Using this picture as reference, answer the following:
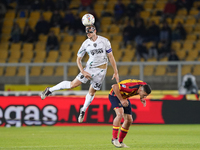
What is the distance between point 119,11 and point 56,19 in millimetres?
3283

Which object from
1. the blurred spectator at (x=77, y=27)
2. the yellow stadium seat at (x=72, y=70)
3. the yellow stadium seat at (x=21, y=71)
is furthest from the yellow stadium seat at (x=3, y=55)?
the yellow stadium seat at (x=72, y=70)

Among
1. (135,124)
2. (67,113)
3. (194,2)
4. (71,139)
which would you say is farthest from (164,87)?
(194,2)

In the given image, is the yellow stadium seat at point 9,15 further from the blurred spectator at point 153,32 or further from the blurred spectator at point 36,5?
the blurred spectator at point 153,32

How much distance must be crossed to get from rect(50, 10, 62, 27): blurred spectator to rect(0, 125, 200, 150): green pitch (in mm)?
9397

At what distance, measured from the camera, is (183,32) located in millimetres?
21062

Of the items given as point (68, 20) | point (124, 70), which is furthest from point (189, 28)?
point (124, 70)

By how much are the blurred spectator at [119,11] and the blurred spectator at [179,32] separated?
3.13 metres

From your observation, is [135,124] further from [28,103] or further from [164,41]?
[164,41]

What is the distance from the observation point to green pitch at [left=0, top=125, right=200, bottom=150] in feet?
31.0

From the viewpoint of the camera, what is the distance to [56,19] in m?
22.6

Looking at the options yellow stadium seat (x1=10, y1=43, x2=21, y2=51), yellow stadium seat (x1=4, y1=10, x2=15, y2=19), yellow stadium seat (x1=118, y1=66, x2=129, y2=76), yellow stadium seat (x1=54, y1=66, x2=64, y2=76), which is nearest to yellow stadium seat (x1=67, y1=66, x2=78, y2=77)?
yellow stadium seat (x1=54, y1=66, x2=64, y2=76)

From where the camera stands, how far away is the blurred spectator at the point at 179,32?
2086 cm

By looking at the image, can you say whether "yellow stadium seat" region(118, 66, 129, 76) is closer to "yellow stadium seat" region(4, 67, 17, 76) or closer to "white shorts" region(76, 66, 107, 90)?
"yellow stadium seat" region(4, 67, 17, 76)

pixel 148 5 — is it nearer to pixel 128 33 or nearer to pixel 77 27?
pixel 128 33
